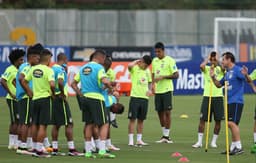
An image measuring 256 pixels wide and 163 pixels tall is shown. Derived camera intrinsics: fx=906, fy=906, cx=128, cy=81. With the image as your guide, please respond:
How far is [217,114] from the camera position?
2166 centimetres

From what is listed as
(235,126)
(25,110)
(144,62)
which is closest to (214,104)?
(144,62)

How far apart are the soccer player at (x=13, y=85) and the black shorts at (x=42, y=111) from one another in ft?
5.14

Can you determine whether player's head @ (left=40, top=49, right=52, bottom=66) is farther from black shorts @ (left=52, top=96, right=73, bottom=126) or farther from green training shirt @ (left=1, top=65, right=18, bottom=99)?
green training shirt @ (left=1, top=65, right=18, bottom=99)

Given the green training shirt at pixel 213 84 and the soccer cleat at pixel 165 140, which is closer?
the green training shirt at pixel 213 84

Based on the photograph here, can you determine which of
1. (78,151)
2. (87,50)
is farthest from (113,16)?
(78,151)

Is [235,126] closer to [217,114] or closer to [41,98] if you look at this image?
[217,114]

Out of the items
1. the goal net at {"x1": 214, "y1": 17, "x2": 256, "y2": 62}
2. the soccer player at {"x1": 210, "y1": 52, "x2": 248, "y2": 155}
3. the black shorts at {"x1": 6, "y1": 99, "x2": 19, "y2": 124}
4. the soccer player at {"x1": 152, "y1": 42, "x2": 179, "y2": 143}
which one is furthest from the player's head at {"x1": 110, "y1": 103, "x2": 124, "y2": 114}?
the goal net at {"x1": 214, "y1": 17, "x2": 256, "y2": 62}

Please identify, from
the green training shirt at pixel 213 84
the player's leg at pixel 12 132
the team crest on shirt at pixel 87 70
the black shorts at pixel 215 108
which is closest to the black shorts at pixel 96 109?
the team crest on shirt at pixel 87 70

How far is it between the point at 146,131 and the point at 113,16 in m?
31.6

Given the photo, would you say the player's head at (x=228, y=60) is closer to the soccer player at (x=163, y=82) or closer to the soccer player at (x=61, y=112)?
the soccer player at (x=163, y=82)

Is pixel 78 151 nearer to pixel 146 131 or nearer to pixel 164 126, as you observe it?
pixel 164 126

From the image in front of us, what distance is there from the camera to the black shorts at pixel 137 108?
2202 cm

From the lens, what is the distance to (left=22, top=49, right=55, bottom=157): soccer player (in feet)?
61.4

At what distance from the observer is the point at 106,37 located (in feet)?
182
